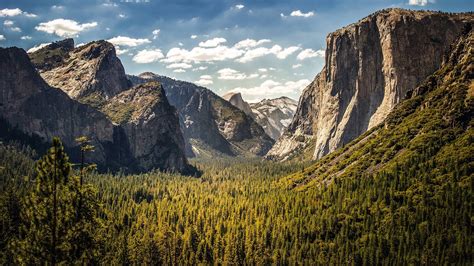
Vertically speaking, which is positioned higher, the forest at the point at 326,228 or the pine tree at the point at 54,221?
the pine tree at the point at 54,221

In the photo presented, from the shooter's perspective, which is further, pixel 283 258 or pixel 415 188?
pixel 415 188

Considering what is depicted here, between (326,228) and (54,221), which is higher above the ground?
(54,221)

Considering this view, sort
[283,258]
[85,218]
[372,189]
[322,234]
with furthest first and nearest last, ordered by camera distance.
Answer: [372,189]
[322,234]
[283,258]
[85,218]

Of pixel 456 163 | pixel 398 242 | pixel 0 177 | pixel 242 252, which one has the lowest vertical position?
pixel 242 252

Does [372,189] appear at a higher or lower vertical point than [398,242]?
higher

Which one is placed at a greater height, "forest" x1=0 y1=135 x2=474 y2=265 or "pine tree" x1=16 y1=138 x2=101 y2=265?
"pine tree" x1=16 y1=138 x2=101 y2=265

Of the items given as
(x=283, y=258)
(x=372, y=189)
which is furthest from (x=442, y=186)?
(x=283, y=258)

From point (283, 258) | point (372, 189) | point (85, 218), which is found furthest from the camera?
point (372, 189)

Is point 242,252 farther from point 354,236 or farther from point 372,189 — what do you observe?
point 372,189

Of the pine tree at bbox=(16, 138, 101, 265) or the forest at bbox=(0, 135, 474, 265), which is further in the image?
the forest at bbox=(0, 135, 474, 265)

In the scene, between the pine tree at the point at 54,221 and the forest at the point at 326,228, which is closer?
the pine tree at the point at 54,221

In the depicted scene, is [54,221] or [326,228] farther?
[326,228]
